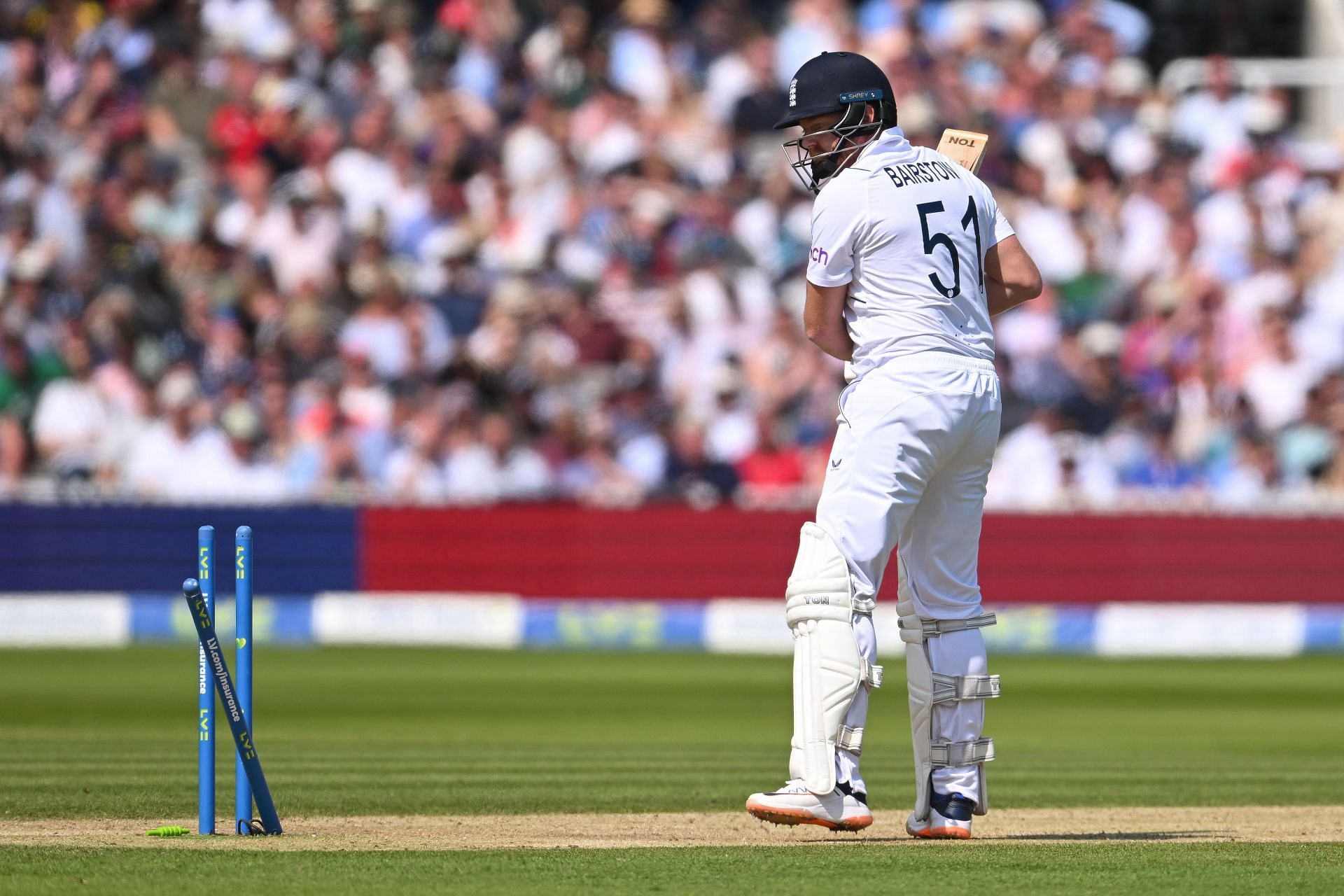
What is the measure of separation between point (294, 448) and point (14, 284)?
2.86m

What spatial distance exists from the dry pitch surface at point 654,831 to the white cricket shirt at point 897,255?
1.51 metres

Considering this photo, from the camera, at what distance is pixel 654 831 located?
22.9 feet

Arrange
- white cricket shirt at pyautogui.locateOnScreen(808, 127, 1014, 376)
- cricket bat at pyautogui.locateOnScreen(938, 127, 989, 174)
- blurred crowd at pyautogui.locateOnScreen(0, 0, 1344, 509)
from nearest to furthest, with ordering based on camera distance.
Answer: white cricket shirt at pyautogui.locateOnScreen(808, 127, 1014, 376)
cricket bat at pyautogui.locateOnScreen(938, 127, 989, 174)
blurred crowd at pyautogui.locateOnScreen(0, 0, 1344, 509)

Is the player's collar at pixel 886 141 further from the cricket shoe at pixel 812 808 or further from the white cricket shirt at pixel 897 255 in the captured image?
→ the cricket shoe at pixel 812 808

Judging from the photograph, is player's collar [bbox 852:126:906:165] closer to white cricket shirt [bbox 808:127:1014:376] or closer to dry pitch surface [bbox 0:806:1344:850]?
white cricket shirt [bbox 808:127:1014:376]

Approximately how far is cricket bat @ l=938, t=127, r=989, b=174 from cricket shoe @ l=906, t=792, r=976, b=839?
6.49 ft

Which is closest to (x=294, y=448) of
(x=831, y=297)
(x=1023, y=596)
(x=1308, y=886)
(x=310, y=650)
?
(x=310, y=650)

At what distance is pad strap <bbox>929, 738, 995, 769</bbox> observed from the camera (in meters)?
6.66

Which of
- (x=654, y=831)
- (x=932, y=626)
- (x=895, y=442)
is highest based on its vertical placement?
(x=895, y=442)

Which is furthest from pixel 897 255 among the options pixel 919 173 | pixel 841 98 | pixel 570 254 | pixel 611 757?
pixel 570 254

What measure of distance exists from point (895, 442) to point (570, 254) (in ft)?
40.1

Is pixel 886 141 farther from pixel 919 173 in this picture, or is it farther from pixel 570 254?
pixel 570 254

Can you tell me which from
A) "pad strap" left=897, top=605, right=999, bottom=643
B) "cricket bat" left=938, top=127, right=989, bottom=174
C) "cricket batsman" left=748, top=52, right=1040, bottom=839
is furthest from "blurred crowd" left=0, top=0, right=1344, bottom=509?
"cricket batsman" left=748, top=52, right=1040, bottom=839

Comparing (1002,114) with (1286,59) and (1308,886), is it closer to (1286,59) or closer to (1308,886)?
(1286,59)
